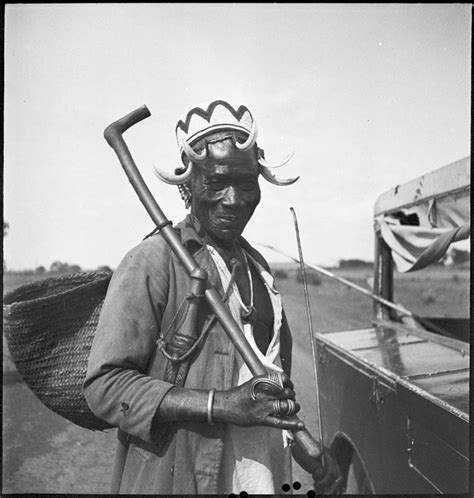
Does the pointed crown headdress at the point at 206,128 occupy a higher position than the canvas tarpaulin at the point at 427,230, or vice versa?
the pointed crown headdress at the point at 206,128

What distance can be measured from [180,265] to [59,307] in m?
0.51

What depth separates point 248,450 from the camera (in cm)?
179

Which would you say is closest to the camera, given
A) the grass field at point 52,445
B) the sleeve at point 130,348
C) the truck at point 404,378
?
the sleeve at point 130,348

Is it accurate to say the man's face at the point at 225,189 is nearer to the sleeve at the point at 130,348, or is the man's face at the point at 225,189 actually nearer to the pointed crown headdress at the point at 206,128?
the pointed crown headdress at the point at 206,128

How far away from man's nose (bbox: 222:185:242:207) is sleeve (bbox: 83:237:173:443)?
34cm

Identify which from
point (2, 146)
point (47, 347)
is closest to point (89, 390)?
point (47, 347)

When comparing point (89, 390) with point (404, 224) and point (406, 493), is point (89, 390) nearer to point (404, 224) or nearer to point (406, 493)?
point (406, 493)

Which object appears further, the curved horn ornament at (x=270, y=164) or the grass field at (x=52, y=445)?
the grass field at (x=52, y=445)

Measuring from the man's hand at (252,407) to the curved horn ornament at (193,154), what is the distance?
850 millimetres

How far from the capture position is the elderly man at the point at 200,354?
1586 mm

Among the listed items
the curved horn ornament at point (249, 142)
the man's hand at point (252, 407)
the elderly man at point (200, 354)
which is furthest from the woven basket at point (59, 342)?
the curved horn ornament at point (249, 142)

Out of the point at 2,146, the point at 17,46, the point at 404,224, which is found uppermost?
the point at 17,46

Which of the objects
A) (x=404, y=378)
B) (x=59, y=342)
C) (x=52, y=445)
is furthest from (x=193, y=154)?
(x=52, y=445)

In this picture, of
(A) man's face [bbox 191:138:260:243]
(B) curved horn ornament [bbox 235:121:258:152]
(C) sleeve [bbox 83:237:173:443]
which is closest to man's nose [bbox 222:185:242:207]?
(A) man's face [bbox 191:138:260:243]
